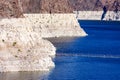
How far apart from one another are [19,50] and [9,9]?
14.5 metres

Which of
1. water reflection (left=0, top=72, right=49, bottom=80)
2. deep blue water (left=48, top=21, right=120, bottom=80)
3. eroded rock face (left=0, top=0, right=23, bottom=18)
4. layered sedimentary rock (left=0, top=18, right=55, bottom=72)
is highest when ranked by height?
eroded rock face (left=0, top=0, right=23, bottom=18)

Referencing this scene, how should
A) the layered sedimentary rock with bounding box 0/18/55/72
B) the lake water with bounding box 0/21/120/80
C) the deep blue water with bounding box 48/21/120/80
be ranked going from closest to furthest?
the lake water with bounding box 0/21/120/80
the layered sedimentary rock with bounding box 0/18/55/72
the deep blue water with bounding box 48/21/120/80

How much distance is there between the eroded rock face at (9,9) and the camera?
374 ft

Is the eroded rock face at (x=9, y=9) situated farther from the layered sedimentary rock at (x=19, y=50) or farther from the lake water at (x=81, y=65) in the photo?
the lake water at (x=81, y=65)

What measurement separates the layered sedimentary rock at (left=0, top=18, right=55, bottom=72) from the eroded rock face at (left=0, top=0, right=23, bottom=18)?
287cm

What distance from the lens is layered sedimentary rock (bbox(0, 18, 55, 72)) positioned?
335ft

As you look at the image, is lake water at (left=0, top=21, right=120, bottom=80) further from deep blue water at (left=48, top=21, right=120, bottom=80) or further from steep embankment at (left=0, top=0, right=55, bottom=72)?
steep embankment at (left=0, top=0, right=55, bottom=72)

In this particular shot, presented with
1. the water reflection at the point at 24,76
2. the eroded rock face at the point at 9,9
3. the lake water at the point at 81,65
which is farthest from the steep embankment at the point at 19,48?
the lake water at the point at 81,65

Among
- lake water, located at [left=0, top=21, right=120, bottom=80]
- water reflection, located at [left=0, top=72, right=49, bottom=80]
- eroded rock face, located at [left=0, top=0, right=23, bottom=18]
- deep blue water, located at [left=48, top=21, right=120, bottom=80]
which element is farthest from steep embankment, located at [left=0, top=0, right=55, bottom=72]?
deep blue water, located at [left=48, top=21, right=120, bottom=80]

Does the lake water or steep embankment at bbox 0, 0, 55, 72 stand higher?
steep embankment at bbox 0, 0, 55, 72

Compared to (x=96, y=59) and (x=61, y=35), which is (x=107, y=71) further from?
(x=61, y=35)

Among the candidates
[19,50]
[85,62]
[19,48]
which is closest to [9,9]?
[19,48]

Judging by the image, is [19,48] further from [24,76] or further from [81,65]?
[81,65]

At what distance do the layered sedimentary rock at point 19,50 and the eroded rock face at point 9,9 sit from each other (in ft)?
9.41
